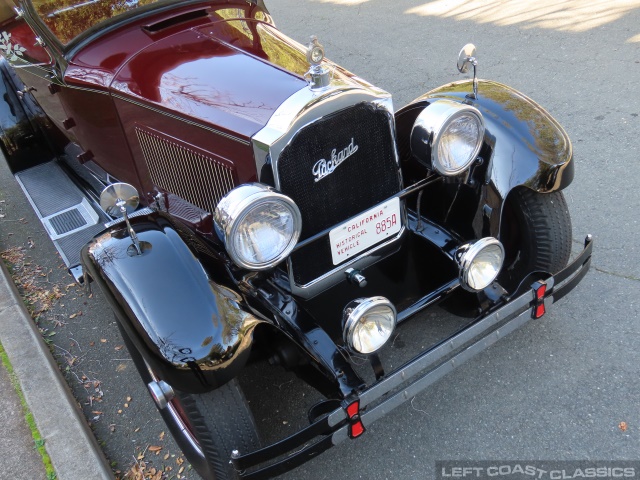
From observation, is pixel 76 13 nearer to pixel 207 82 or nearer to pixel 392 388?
pixel 207 82

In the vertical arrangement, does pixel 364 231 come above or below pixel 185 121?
below

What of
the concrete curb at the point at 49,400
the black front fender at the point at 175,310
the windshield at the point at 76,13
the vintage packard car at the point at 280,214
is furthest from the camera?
the windshield at the point at 76,13

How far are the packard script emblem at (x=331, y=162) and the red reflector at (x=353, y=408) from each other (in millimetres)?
801

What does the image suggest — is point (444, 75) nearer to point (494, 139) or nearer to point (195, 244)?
point (494, 139)

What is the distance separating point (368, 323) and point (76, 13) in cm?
222

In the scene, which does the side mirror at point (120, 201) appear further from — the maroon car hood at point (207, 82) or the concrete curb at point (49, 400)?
the concrete curb at point (49, 400)

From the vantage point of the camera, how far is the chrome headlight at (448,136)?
219 cm

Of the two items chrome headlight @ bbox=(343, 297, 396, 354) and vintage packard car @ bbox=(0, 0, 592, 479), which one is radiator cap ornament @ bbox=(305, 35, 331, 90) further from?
chrome headlight @ bbox=(343, 297, 396, 354)

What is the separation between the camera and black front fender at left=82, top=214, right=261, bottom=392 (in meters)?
1.80

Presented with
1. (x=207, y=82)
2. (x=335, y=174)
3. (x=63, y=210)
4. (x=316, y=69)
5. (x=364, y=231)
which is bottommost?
(x=63, y=210)

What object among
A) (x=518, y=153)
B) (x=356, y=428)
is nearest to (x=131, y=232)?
(x=356, y=428)

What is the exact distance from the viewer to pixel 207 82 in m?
2.41

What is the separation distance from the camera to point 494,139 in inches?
96.5

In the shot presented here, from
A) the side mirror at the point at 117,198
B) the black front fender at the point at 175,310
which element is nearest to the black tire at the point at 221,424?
the black front fender at the point at 175,310
